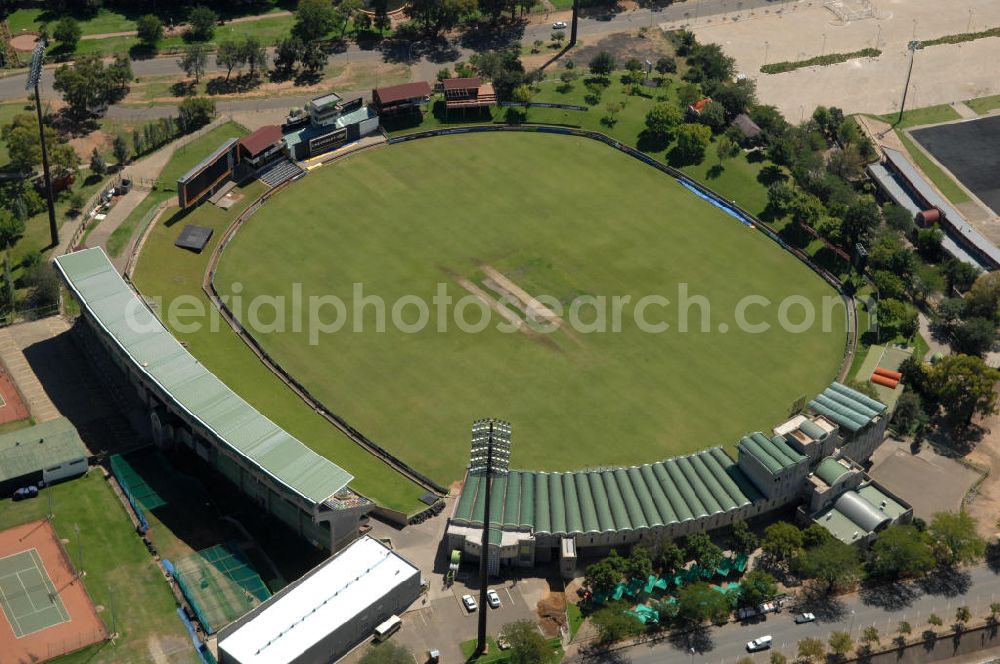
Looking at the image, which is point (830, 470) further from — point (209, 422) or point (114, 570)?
point (114, 570)

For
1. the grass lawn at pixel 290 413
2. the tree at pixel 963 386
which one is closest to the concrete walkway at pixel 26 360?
the grass lawn at pixel 290 413

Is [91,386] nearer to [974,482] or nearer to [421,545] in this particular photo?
[421,545]

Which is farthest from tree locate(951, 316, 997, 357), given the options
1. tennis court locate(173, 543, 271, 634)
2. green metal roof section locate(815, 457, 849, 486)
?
tennis court locate(173, 543, 271, 634)

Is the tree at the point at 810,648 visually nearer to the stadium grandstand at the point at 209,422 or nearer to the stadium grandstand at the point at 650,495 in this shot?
the stadium grandstand at the point at 650,495

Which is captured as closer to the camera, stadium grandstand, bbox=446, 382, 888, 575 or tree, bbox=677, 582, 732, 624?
tree, bbox=677, 582, 732, 624

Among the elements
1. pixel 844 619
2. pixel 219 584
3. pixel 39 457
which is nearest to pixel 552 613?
pixel 844 619

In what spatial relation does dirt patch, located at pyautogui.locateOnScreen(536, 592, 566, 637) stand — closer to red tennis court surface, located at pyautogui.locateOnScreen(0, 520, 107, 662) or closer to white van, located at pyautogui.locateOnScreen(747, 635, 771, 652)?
white van, located at pyautogui.locateOnScreen(747, 635, 771, 652)

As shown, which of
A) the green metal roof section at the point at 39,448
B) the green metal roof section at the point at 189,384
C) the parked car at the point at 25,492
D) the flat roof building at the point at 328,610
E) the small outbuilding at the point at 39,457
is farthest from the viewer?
the green metal roof section at the point at 39,448
